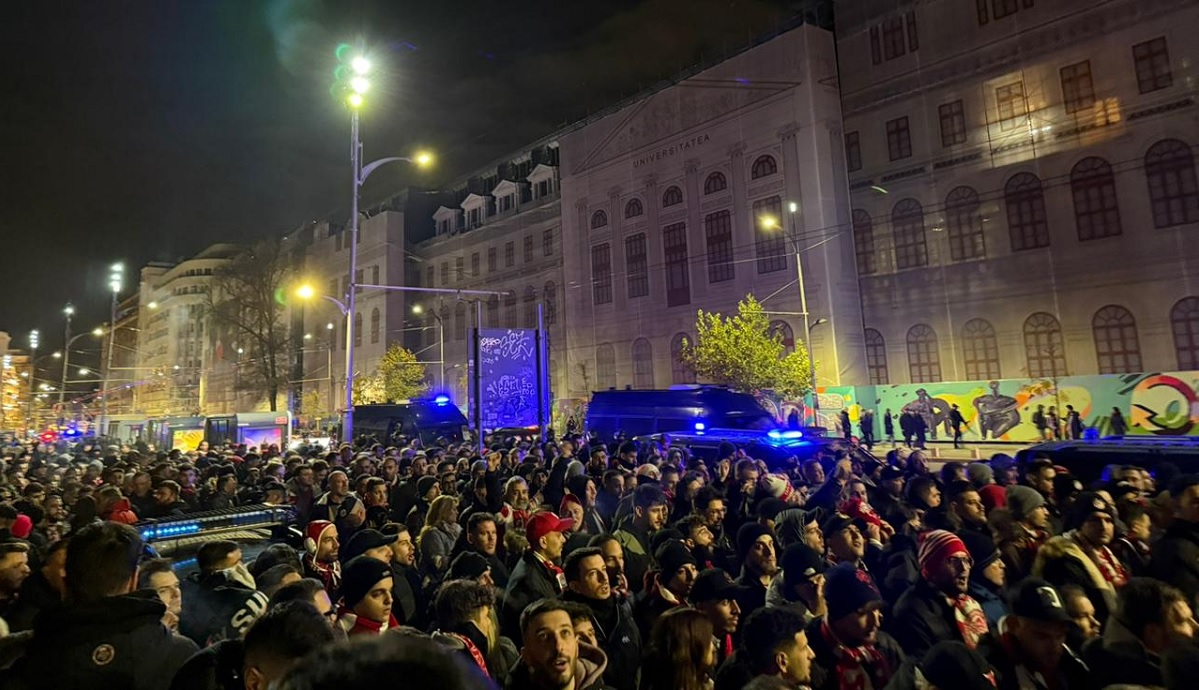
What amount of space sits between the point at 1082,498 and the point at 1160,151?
2631 cm

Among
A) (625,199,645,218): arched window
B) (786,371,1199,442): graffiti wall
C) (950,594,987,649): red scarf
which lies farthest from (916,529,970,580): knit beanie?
(625,199,645,218): arched window

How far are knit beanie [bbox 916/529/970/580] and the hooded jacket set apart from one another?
232cm

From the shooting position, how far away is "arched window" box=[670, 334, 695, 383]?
35.2 metres

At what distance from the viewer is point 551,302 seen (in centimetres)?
4488

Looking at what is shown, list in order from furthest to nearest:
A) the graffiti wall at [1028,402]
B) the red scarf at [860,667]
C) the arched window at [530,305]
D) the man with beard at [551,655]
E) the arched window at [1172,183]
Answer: the arched window at [530,305] → the arched window at [1172,183] → the graffiti wall at [1028,402] → the red scarf at [860,667] → the man with beard at [551,655]

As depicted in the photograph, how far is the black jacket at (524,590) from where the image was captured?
4.28 metres

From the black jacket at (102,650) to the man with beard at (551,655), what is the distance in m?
1.43

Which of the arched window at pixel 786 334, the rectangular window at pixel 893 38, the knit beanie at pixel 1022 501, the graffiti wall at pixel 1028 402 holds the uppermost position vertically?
the rectangular window at pixel 893 38

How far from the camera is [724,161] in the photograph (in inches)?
1366

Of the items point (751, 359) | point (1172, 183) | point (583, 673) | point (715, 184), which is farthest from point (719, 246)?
point (583, 673)

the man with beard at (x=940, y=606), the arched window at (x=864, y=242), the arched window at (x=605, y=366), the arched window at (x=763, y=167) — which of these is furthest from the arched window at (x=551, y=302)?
the man with beard at (x=940, y=606)

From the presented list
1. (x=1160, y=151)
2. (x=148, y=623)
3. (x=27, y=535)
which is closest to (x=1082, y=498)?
(x=148, y=623)

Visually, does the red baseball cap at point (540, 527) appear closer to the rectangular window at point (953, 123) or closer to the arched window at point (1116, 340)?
the arched window at point (1116, 340)

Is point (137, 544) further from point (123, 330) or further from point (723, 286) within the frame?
point (123, 330)
